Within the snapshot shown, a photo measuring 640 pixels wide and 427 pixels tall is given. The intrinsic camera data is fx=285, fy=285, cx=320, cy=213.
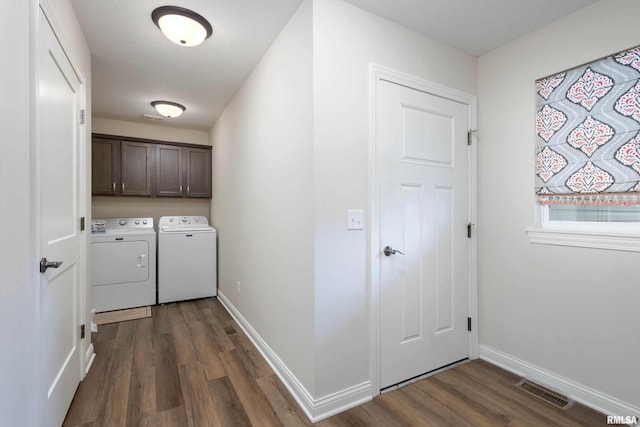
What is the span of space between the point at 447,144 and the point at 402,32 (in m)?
0.84

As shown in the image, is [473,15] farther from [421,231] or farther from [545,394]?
[545,394]

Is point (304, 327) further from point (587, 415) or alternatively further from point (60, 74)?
point (60, 74)

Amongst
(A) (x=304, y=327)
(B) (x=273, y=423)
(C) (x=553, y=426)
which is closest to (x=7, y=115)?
(A) (x=304, y=327)

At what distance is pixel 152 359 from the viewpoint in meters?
2.23

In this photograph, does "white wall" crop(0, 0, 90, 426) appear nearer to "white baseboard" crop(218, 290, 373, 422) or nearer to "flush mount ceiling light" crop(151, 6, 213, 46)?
"flush mount ceiling light" crop(151, 6, 213, 46)

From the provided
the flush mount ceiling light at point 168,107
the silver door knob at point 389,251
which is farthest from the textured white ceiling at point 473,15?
the flush mount ceiling light at point 168,107

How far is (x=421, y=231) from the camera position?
2.01 m

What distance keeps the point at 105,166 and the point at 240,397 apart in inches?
133

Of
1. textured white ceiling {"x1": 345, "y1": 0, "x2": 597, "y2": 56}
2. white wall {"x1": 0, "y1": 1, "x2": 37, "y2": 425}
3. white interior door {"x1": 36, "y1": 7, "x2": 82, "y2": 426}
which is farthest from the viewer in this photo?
textured white ceiling {"x1": 345, "y1": 0, "x2": 597, "y2": 56}

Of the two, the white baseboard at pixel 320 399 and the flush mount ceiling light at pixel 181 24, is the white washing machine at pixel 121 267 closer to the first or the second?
the white baseboard at pixel 320 399

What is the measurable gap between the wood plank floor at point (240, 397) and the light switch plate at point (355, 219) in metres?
1.07

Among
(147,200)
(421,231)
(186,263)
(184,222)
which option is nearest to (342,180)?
(421,231)

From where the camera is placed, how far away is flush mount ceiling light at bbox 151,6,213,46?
177cm

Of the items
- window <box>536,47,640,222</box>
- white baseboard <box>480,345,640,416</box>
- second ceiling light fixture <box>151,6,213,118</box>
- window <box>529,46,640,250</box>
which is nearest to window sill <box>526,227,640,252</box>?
window <box>529,46,640,250</box>
